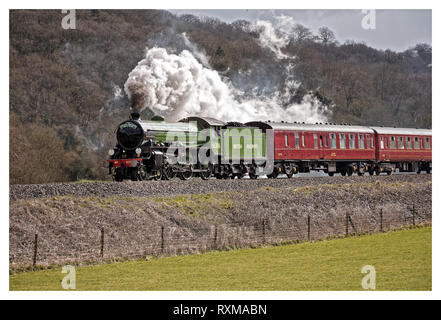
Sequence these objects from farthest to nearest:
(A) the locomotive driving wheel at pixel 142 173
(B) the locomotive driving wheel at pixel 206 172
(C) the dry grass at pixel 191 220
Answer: (B) the locomotive driving wheel at pixel 206 172 → (A) the locomotive driving wheel at pixel 142 173 → (C) the dry grass at pixel 191 220

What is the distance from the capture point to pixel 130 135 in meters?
28.1

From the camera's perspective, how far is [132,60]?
67.2 m

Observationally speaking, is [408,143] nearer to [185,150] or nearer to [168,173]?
[185,150]

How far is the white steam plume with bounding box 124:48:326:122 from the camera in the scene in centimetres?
4316

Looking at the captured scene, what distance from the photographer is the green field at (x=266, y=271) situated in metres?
14.2

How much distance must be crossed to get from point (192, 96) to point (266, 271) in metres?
36.8

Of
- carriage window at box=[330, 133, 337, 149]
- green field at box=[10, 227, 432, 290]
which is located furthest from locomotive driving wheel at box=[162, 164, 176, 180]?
carriage window at box=[330, 133, 337, 149]

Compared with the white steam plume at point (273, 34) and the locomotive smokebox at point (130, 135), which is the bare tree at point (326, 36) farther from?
the locomotive smokebox at point (130, 135)

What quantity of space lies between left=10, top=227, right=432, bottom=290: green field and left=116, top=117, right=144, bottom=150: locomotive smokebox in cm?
947

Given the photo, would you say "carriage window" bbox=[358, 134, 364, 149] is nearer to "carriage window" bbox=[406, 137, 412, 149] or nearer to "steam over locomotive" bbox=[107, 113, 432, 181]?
"steam over locomotive" bbox=[107, 113, 432, 181]

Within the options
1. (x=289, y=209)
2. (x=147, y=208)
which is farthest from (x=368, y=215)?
(x=147, y=208)

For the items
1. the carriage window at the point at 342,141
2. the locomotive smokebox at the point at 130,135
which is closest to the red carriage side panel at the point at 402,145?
the carriage window at the point at 342,141

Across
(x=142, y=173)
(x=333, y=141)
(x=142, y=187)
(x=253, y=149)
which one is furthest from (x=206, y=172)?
(x=333, y=141)

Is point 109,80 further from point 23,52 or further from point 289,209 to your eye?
point 289,209
